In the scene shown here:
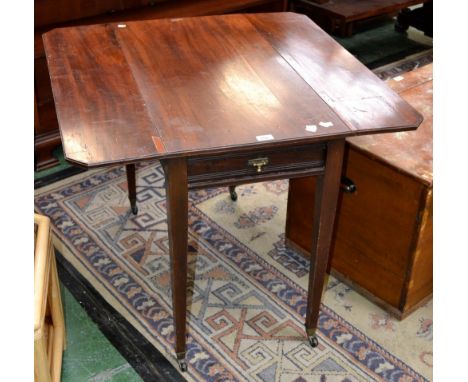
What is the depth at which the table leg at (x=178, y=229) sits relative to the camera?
1.65 metres

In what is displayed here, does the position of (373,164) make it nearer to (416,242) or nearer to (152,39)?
(416,242)

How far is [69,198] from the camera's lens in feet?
9.34

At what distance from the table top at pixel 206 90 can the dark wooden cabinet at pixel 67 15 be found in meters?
0.80

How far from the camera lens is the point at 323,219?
187cm

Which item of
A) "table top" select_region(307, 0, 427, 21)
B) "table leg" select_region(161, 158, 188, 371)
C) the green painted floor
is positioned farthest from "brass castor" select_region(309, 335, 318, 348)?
"table top" select_region(307, 0, 427, 21)

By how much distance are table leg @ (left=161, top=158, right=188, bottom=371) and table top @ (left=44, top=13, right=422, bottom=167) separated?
0.08 metres

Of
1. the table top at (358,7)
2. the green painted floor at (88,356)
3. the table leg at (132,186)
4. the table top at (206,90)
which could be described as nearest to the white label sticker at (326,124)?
the table top at (206,90)

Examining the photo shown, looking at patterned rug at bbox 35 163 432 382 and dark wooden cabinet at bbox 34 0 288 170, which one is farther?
dark wooden cabinet at bbox 34 0 288 170

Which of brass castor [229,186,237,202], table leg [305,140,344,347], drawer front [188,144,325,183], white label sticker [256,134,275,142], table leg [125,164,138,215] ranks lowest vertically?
brass castor [229,186,237,202]

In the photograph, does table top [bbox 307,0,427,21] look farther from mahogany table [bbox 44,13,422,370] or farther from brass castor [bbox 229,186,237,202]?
mahogany table [bbox 44,13,422,370]

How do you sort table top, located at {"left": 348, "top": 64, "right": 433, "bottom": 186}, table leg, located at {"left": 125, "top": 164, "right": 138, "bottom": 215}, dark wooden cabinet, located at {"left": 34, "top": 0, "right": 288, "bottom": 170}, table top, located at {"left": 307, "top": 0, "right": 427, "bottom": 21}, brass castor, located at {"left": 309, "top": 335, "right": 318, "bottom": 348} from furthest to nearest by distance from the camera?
table top, located at {"left": 307, "top": 0, "right": 427, "bottom": 21}
dark wooden cabinet, located at {"left": 34, "top": 0, "right": 288, "bottom": 170}
table leg, located at {"left": 125, "top": 164, "right": 138, "bottom": 215}
brass castor, located at {"left": 309, "top": 335, "right": 318, "bottom": 348}
table top, located at {"left": 348, "top": 64, "right": 433, "bottom": 186}

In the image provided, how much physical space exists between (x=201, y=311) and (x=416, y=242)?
76 centimetres

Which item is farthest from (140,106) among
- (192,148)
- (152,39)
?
(152,39)

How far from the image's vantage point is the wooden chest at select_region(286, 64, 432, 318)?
207cm
